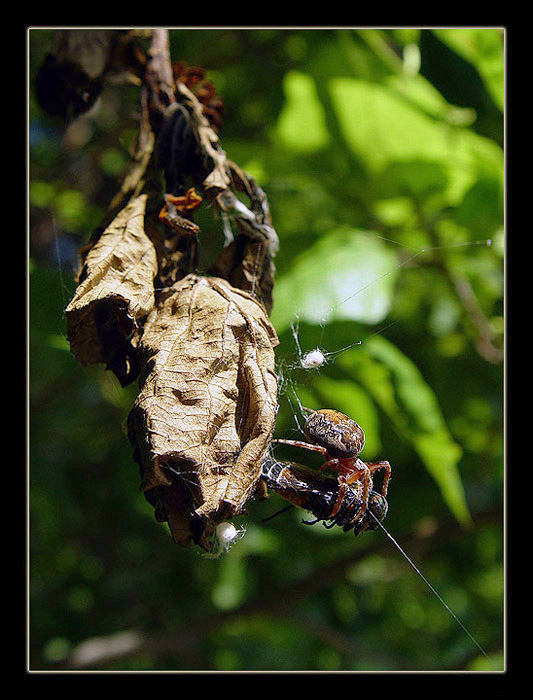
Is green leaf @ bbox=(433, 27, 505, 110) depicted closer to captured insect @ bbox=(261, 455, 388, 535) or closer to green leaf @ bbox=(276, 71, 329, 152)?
green leaf @ bbox=(276, 71, 329, 152)

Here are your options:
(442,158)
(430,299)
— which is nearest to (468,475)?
(430,299)

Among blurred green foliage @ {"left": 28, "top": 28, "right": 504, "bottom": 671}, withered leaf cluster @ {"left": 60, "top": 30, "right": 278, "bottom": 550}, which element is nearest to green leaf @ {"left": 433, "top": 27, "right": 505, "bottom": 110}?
blurred green foliage @ {"left": 28, "top": 28, "right": 504, "bottom": 671}

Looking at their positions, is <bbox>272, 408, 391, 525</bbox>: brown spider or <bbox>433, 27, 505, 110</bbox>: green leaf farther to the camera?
<bbox>433, 27, 505, 110</bbox>: green leaf

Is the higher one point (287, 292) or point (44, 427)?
point (287, 292)

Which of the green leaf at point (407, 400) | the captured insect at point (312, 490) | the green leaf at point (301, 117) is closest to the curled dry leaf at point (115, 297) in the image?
the captured insect at point (312, 490)

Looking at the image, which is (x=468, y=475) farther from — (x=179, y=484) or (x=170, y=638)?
(x=179, y=484)

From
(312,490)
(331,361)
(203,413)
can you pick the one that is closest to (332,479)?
(312,490)
